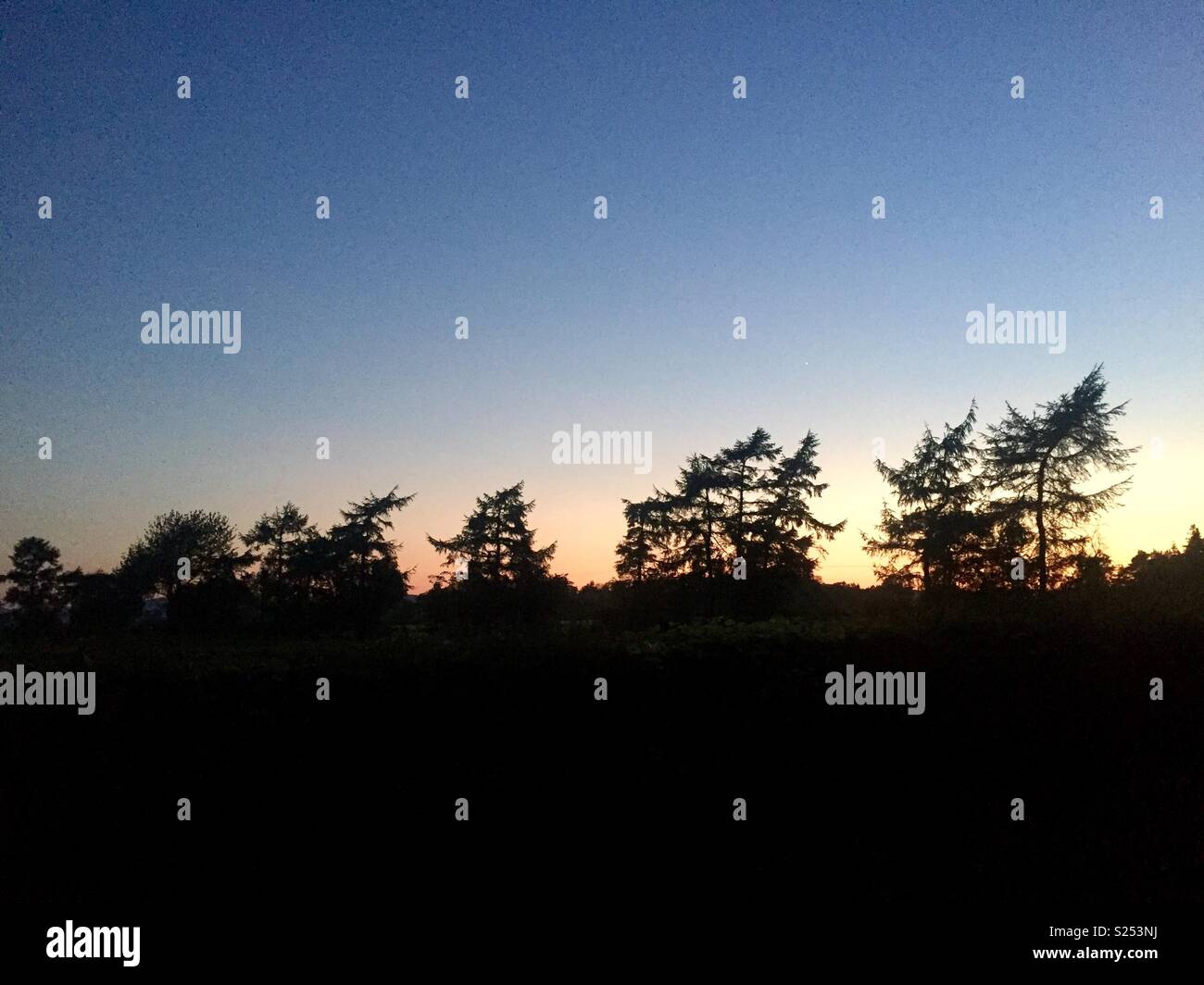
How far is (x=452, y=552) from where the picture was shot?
29.4m

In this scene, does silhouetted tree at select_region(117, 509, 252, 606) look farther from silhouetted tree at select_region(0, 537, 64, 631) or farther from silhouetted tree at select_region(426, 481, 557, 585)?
silhouetted tree at select_region(426, 481, 557, 585)

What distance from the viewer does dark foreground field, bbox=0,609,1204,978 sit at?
7051 millimetres

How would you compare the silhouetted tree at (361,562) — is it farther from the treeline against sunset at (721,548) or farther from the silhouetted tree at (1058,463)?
the silhouetted tree at (1058,463)

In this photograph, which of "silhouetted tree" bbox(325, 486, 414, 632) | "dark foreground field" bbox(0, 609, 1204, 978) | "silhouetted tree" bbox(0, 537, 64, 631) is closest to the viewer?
"dark foreground field" bbox(0, 609, 1204, 978)

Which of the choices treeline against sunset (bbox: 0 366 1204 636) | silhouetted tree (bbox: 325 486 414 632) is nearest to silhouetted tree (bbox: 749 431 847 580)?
treeline against sunset (bbox: 0 366 1204 636)

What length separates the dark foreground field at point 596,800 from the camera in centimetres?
705

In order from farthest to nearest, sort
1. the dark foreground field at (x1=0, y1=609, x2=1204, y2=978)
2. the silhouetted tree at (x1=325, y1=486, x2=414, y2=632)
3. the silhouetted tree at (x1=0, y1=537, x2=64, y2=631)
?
the silhouetted tree at (x1=325, y1=486, x2=414, y2=632), the silhouetted tree at (x1=0, y1=537, x2=64, y2=631), the dark foreground field at (x1=0, y1=609, x2=1204, y2=978)

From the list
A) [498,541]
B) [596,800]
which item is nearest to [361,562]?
[498,541]

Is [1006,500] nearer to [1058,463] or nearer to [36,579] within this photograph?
[1058,463]

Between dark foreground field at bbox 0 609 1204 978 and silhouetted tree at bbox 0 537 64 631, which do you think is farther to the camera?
silhouetted tree at bbox 0 537 64 631

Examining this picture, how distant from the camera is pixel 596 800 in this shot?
806cm
